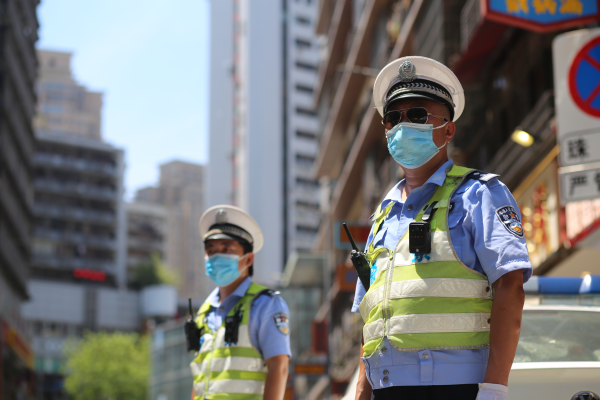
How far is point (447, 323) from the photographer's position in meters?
3.07

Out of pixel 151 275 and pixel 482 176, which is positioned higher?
pixel 151 275

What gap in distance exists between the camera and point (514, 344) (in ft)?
9.64

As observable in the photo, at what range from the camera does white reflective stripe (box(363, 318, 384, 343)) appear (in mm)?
3225

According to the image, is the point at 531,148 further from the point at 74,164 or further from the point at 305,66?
the point at 74,164

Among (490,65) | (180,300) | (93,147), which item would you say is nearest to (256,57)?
(93,147)

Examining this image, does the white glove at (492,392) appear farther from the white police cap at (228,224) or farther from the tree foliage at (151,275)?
the tree foliage at (151,275)

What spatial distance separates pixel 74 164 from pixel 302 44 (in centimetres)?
3151

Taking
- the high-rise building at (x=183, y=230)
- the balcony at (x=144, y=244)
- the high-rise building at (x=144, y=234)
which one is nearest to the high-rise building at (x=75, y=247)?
the high-rise building at (x=144, y=234)

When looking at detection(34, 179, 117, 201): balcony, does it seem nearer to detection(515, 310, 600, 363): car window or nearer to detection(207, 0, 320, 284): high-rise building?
detection(207, 0, 320, 284): high-rise building

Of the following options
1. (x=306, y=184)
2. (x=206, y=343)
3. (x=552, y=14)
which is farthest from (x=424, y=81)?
(x=306, y=184)

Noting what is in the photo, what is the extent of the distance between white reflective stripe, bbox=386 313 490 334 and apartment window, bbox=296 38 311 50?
91.7m

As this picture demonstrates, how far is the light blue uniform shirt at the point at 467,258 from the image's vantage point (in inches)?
119

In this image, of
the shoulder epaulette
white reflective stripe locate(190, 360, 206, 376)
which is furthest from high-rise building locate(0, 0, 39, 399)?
the shoulder epaulette

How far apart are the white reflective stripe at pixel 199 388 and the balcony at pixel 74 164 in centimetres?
9818
